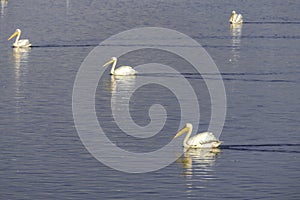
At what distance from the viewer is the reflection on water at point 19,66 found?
33.2 meters

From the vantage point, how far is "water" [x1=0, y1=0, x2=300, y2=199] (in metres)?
21.4

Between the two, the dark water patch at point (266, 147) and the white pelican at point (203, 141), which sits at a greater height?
the white pelican at point (203, 141)

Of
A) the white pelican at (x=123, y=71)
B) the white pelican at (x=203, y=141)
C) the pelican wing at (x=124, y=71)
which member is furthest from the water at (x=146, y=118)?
the pelican wing at (x=124, y=71)

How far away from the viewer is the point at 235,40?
51844mm

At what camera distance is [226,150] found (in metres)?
25.0

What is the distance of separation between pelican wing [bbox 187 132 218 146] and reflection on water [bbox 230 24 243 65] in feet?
57.1

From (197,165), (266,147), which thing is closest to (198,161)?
(197,165)

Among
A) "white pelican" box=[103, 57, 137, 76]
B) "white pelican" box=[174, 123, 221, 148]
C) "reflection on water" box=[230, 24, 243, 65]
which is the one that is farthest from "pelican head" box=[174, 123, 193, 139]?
"reflection on water" box=[230, 24, 243, 65]

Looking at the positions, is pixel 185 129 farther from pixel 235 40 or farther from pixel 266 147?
pixel 235 40

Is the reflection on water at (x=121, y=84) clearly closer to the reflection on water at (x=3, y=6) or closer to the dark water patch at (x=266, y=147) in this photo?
the dark water patch at (x=266, y=147)

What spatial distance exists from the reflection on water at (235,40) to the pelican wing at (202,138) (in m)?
17.4

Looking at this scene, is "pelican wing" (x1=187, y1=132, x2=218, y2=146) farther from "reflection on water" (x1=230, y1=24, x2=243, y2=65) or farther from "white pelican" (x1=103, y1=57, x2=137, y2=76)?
"reflection on water" (x1=230, y1=24, x2=243, y2=65)

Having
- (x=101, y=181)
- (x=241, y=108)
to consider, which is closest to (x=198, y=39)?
(x=241, y=108)

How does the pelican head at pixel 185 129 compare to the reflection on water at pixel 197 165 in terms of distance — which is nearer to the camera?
the reflection on water at pixel 197 165
